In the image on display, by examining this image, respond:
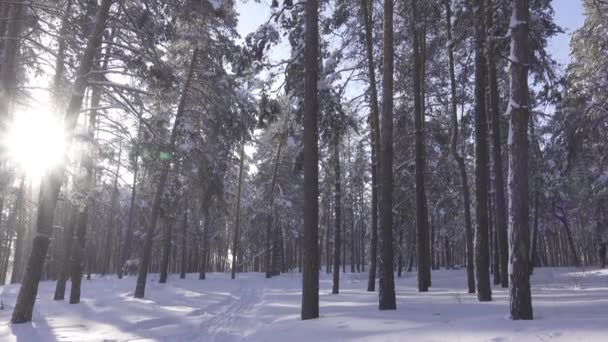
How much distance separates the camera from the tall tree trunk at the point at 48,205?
9.99m

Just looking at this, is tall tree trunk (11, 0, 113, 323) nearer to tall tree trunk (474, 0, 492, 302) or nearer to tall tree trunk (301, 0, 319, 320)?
tall tree trunk (301, 0, 319, 320)

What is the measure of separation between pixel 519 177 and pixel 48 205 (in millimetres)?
10566

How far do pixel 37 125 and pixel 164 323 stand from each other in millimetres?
6390

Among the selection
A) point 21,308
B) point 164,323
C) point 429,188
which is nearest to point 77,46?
point 21,308

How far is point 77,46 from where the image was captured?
10.9 meters

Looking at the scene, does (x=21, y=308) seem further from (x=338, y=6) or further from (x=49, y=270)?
(x=49, y=270)

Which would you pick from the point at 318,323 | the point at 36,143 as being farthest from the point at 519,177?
the point at 36,143

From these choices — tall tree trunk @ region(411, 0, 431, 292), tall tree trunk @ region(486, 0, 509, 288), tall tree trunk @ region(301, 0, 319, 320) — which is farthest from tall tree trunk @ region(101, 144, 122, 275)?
tall tree trunk @ region(486, 0, 509, 288)

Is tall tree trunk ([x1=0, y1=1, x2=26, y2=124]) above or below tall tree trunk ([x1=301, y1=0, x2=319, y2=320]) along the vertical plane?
above

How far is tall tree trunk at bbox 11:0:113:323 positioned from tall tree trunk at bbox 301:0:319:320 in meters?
5.27

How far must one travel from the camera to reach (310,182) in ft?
30.2

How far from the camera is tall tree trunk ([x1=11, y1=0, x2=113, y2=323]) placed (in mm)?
9992

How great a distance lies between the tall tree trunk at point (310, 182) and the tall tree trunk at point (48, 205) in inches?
208

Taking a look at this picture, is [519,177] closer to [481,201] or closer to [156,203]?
[481,201]
